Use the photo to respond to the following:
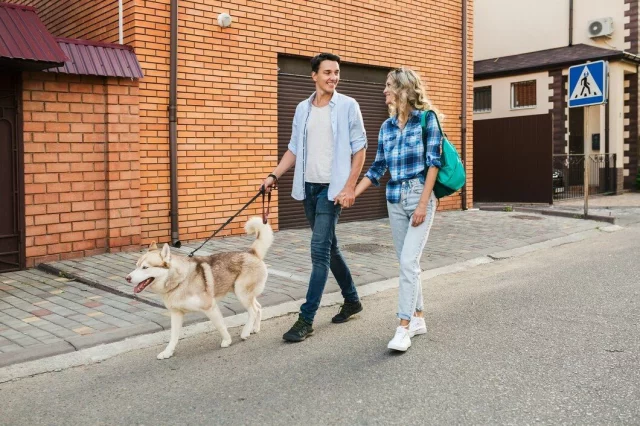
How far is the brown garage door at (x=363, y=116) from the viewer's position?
1101 cm

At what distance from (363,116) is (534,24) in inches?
641

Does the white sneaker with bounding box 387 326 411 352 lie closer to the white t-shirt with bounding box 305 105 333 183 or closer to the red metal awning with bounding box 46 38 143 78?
the white t-shirt with bounding box 305 105 333 183

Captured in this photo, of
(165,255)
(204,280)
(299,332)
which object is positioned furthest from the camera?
(299,332)

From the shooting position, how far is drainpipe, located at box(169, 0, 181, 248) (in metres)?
9.18

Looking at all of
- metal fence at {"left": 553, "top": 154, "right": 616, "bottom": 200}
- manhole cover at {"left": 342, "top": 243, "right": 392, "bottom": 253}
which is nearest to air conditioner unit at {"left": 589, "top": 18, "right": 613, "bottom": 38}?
metal fence at {"left": 553, "top": 154, "right": 616, "bottom": 200}

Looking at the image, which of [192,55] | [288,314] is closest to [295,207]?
[192,55]

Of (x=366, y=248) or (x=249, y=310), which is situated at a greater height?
(x=366, y=248)

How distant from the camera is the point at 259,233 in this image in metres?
5.19

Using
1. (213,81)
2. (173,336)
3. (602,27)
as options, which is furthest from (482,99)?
(173,336)

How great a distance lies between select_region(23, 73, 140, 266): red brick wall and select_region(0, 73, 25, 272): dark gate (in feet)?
0.29

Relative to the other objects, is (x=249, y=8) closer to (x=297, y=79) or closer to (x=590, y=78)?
(x=297, y=79)

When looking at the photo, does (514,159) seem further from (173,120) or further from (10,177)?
(10,177)

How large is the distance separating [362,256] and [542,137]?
9.26 metres

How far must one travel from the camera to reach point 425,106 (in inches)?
186
